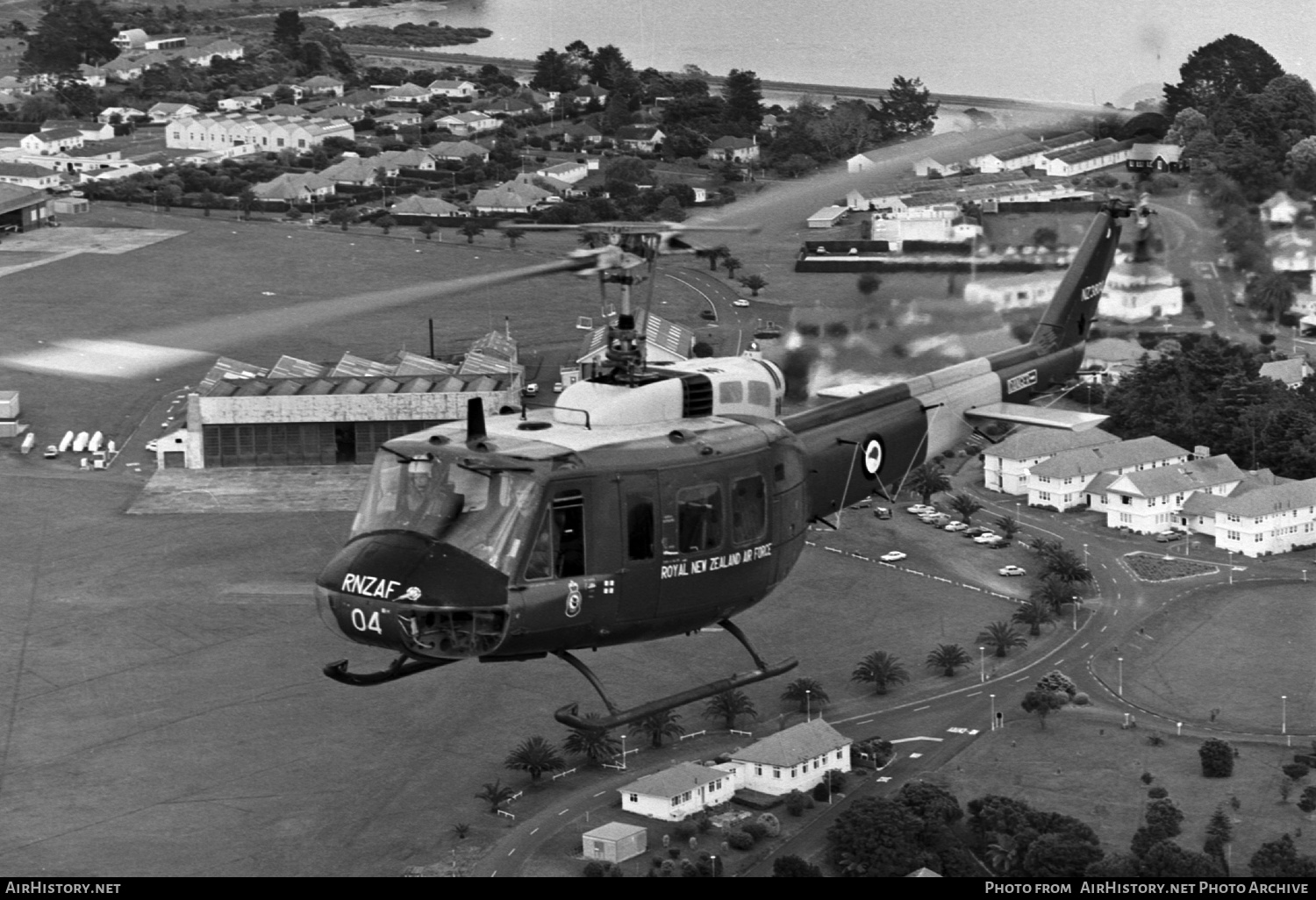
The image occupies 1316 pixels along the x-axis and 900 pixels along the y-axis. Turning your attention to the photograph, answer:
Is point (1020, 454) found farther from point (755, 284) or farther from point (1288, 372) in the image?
point (755, 284)

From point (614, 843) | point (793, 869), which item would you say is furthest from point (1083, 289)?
point (614, 843)

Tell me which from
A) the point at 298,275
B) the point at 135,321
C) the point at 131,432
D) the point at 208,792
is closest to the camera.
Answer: the point at 208,792

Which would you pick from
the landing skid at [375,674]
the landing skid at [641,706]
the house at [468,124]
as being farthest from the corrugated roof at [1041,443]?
the house at [468,124]

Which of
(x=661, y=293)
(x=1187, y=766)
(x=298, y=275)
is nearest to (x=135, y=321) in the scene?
(x=298, y=275)

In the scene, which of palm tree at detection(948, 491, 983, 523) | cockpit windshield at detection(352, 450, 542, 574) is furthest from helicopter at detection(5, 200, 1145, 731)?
palm tree at detection(948, 491, 983, 523)

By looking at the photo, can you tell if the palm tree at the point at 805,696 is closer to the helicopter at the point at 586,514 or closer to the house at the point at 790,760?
the house at the point at 790,760

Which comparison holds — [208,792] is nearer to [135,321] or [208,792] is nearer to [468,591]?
[468,591]

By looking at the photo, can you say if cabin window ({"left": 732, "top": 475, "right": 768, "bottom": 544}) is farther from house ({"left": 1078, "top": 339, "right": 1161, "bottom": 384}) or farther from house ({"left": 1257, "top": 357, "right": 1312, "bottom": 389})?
house ({"left": 1257, "top": 357, "right": 1312, "bottom": 389})
